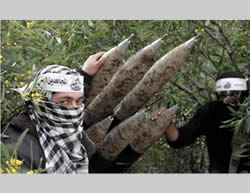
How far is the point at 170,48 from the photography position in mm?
2734

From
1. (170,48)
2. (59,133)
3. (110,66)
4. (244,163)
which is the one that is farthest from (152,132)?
(170,48)

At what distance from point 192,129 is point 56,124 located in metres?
0.83

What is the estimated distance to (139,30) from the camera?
259 cm

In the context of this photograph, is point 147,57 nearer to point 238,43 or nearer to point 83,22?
point 83,22

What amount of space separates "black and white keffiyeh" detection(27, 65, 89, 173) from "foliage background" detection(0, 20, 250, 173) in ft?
0.78

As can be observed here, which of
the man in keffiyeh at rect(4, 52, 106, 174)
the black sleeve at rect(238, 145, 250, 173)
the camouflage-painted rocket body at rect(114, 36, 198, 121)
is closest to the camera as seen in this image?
the man in keffiyeh at rect(4, 52, 106, 174)

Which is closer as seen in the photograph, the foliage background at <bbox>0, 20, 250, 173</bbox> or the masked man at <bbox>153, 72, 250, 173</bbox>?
the foliage background at <bbox>0, 20, 250, 173</bbox>

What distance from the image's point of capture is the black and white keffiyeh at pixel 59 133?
174cm

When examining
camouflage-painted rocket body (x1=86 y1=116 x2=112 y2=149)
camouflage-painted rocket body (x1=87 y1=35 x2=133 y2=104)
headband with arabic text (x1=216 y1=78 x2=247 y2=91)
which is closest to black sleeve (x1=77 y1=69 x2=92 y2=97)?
camouflage-painted rocket body (x1=87 y1=35 x2=133 y2=104)

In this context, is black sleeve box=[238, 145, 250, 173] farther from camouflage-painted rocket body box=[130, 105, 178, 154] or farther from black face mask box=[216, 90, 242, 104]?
camouflage-painted rocket body box=[130, 105, 178, 154]

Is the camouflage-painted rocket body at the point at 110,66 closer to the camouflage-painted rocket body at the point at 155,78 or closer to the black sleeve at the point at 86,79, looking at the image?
the black sleeve at the point at 86,79

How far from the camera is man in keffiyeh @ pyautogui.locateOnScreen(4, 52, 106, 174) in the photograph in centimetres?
171

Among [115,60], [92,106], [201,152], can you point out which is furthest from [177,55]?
[201,152]

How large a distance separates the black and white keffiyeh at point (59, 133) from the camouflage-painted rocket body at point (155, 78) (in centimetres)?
44
